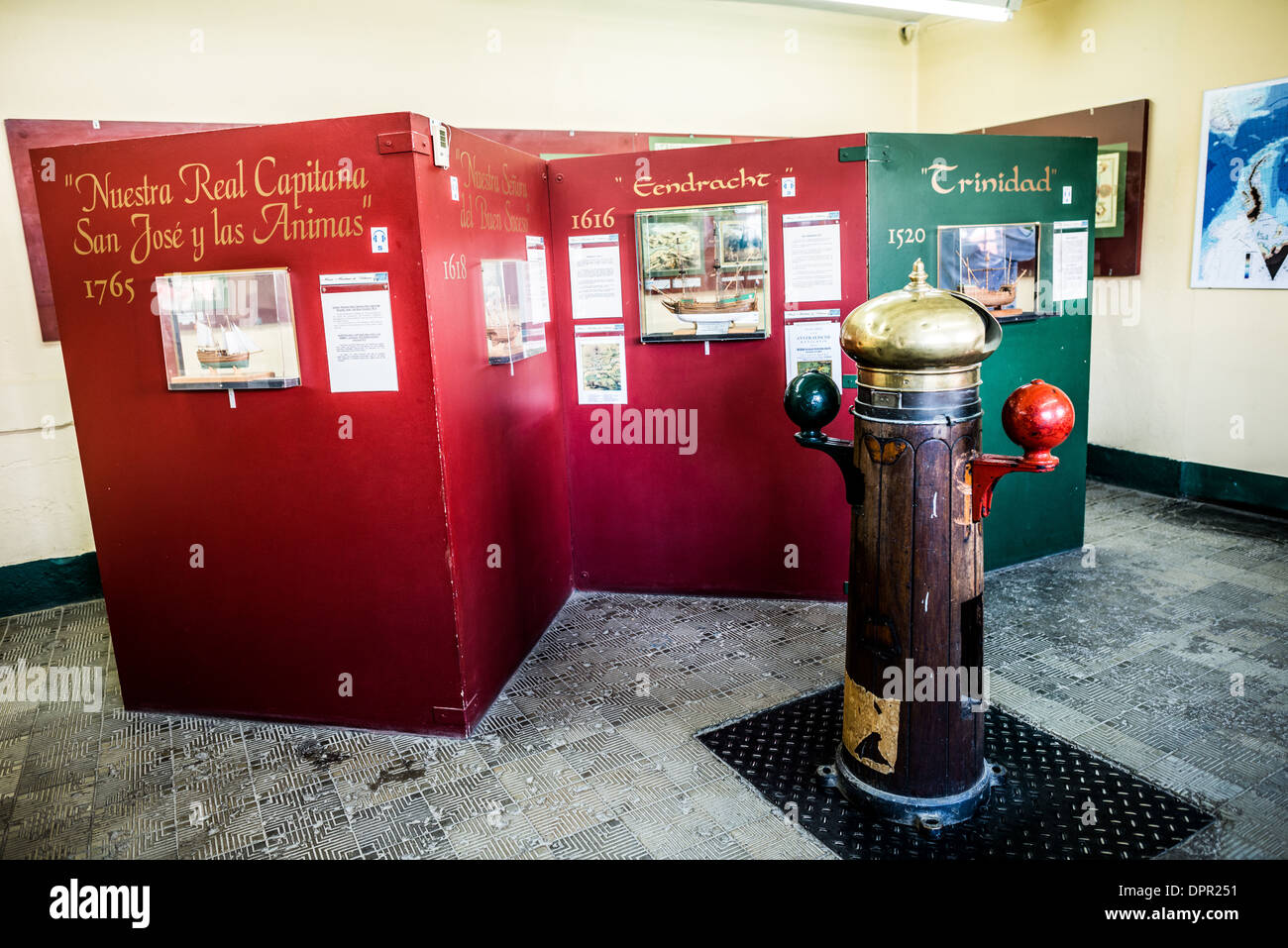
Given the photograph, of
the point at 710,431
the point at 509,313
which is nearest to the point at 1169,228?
the point at 710,431

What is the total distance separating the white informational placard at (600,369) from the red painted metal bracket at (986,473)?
2227mm

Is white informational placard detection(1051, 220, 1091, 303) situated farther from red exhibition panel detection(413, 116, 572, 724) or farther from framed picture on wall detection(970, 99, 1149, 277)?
red exhibition panel detection(413, 116, 572, 724)

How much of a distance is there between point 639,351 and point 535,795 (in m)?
2.28

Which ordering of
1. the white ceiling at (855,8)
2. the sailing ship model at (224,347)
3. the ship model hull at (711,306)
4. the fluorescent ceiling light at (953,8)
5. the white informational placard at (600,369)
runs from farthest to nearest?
the white ceiling at (855,8) → the fluorescent ceiling light at (953,8) → the white informational placard at (600,369) → the ship model hull at (711,306) → the sailing ship model at (224,347)

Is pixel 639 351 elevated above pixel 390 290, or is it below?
below

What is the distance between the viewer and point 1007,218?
14.7 ft

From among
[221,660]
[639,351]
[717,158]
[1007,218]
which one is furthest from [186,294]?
[1007,218]

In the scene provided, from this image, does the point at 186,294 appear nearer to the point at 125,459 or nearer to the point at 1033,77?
the point at 125,459

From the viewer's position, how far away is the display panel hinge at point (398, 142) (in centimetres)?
295

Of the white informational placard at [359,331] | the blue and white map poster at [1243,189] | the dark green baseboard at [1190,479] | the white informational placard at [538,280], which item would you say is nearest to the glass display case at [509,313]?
the white informational placard at [538,280]

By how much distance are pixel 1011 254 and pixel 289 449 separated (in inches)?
143

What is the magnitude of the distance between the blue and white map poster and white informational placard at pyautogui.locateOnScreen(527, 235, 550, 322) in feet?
14.1

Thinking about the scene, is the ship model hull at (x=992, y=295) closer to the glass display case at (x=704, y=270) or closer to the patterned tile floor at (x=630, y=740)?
the glass display case at (x=704, y=270)

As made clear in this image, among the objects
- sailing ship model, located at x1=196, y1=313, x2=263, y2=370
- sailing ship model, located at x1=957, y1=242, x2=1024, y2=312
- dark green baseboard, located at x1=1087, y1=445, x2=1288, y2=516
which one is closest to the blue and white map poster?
dark green baseboard, located at x1=1087, y1=445, x2=1288, y2=516
